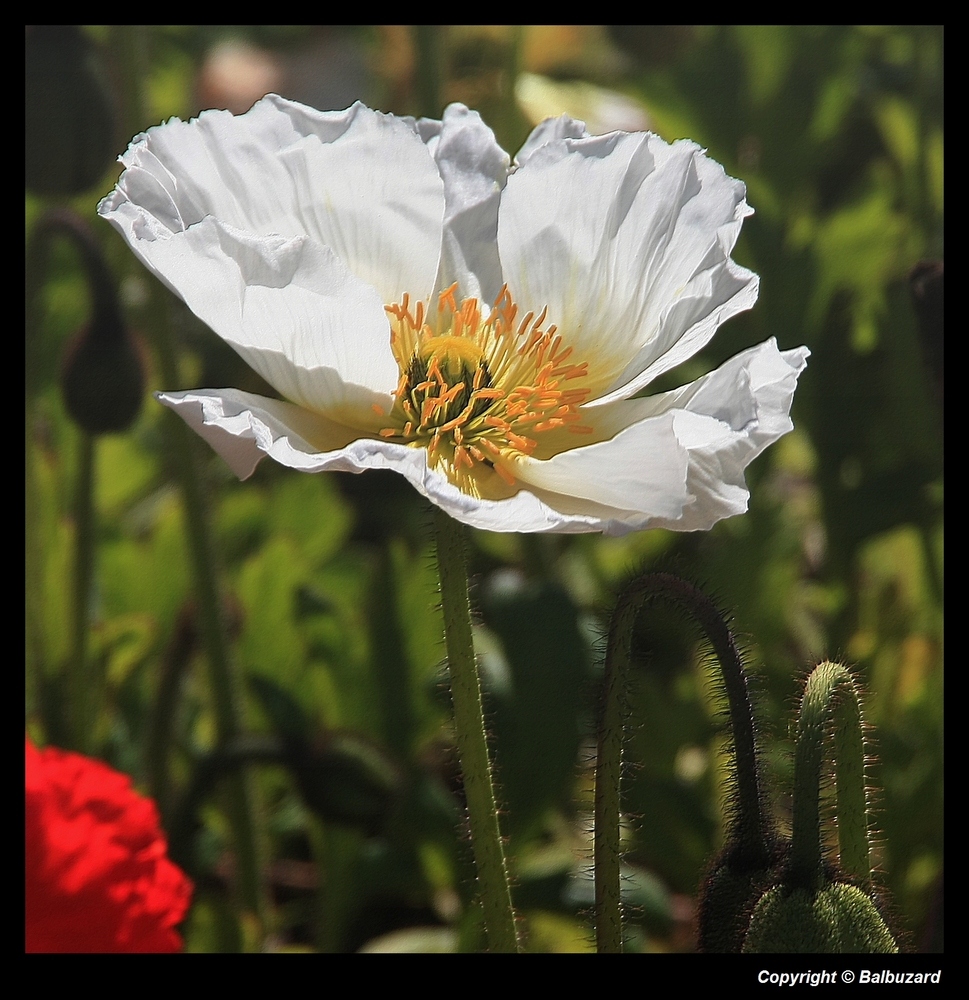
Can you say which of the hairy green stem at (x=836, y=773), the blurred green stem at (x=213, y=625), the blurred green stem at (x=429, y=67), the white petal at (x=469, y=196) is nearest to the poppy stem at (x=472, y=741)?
the hairy green stem at (x=836, y=773)

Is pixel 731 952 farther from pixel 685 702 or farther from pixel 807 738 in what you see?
pixel 685 702

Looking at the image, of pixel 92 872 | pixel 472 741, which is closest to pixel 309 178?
pixel 472 741

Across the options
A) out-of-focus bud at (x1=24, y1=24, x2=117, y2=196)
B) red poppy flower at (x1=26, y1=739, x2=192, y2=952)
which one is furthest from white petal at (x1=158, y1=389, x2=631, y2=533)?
out-of-focus bud at (x1=24, y1=24, x2=117, y2=196)

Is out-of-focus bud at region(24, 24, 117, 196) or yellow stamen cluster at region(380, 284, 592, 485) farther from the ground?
out-of-focus bud at region(24, 24, 117, 196)

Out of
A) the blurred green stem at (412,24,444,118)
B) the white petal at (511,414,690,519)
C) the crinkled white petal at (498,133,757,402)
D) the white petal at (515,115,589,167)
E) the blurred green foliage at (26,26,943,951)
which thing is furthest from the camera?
the blurred green stem at (412,24,444,118)

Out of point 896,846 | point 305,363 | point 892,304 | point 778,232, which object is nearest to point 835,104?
point 778,232

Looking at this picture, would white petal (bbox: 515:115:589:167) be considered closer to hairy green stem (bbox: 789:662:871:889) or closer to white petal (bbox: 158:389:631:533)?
white petal (bbox: 158:389:631:533)

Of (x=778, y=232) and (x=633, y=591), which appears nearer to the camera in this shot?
(x=633, y=591)
